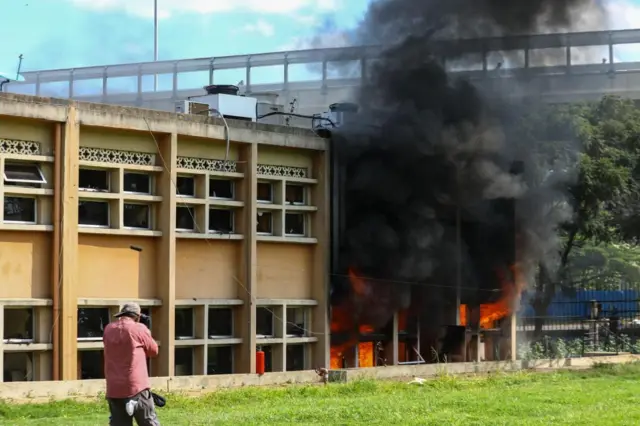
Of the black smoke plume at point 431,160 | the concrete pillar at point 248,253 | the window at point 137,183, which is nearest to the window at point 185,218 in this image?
the window at point 137,183

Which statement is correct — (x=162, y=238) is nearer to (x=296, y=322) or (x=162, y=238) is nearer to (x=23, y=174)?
(x=23, y=174)

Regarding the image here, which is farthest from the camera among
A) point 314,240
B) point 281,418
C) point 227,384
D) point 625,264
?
point 625,264

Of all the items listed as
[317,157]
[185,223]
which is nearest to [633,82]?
[317,157]

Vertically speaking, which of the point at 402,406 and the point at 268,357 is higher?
the point at 268,357

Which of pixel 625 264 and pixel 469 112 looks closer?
pixel 469 112

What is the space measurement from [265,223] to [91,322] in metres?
4.47

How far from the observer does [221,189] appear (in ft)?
69.0

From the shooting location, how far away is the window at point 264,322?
2138cm

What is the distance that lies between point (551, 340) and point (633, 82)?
310 inches

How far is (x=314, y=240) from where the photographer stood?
22.4 m

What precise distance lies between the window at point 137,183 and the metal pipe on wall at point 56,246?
156 centimetres

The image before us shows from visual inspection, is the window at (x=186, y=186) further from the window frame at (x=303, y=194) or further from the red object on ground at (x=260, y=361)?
the red object on ground at (x=260, y=361)

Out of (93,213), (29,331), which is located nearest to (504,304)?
(93,213)

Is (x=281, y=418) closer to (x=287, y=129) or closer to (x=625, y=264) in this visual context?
(x=287, y=129)
